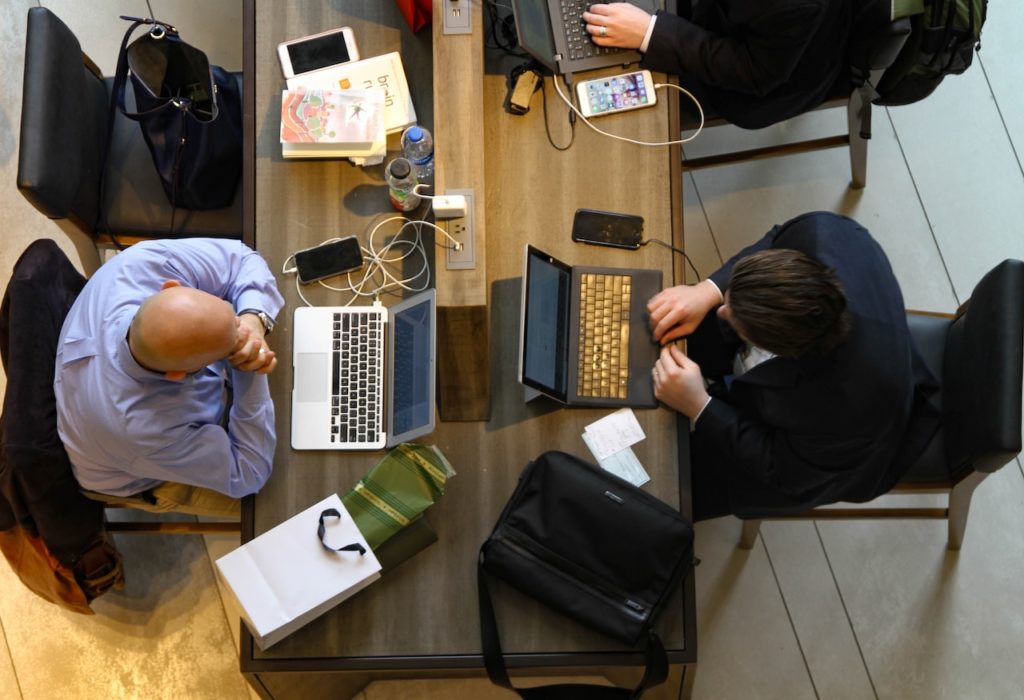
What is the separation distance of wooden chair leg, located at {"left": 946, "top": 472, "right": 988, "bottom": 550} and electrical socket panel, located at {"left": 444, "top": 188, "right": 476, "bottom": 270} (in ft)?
4.45

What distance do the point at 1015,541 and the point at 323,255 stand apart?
217 centimetres

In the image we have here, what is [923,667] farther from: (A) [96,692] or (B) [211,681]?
(A) [96,692]

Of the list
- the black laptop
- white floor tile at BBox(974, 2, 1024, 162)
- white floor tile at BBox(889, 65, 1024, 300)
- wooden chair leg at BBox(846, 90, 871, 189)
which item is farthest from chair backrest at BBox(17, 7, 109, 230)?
white floor tile at BBox(974, 2, 1024, 162)

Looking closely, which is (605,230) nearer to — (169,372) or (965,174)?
(169,372)

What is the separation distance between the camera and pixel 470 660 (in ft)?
5.85

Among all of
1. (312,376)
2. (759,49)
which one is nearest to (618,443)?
(312,376)

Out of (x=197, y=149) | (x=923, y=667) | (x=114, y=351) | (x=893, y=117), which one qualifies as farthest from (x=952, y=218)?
(x=114, y=351)

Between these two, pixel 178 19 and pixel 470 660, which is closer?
pixel 470 660

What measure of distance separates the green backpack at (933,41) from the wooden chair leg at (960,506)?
1.01 m

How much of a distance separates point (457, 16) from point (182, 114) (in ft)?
2.44

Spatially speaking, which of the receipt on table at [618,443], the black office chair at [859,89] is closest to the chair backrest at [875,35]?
the black office chair at [859,89]

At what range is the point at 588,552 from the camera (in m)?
1.81

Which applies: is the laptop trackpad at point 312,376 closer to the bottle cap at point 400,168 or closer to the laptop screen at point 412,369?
the laptop screen at point 412,369

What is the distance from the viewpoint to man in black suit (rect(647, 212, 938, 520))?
1740 mm
